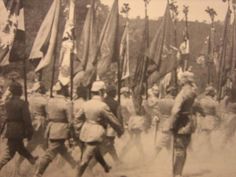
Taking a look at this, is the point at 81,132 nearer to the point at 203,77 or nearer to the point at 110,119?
the point at 110,119

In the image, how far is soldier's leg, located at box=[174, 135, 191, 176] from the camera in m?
4.70

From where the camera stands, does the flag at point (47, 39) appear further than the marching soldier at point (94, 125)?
Yes

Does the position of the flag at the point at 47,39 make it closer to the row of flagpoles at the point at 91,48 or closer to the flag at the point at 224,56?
the row of flagpoles at the point at 91,48

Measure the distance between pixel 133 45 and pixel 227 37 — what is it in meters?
0.89

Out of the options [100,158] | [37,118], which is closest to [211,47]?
[100,158]

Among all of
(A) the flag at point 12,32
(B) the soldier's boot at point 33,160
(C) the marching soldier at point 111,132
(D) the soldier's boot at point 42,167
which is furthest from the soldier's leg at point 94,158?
(A) the flag at point 12,32

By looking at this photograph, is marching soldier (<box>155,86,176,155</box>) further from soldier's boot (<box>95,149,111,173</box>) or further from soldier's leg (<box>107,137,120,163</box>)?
soldier's boot (<box>95,149,111,173</box>)

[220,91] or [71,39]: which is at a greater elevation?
[71,39]

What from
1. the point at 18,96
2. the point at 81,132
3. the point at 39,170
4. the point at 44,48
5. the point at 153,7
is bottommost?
the point at 39,170

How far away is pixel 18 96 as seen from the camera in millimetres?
4598

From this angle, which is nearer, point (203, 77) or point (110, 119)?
point (110, 119)

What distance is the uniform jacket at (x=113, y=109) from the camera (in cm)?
462

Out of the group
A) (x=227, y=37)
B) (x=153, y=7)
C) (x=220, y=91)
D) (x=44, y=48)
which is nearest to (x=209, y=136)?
(x=220, y=91)

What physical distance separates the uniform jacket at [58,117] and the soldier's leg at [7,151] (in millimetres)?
307
